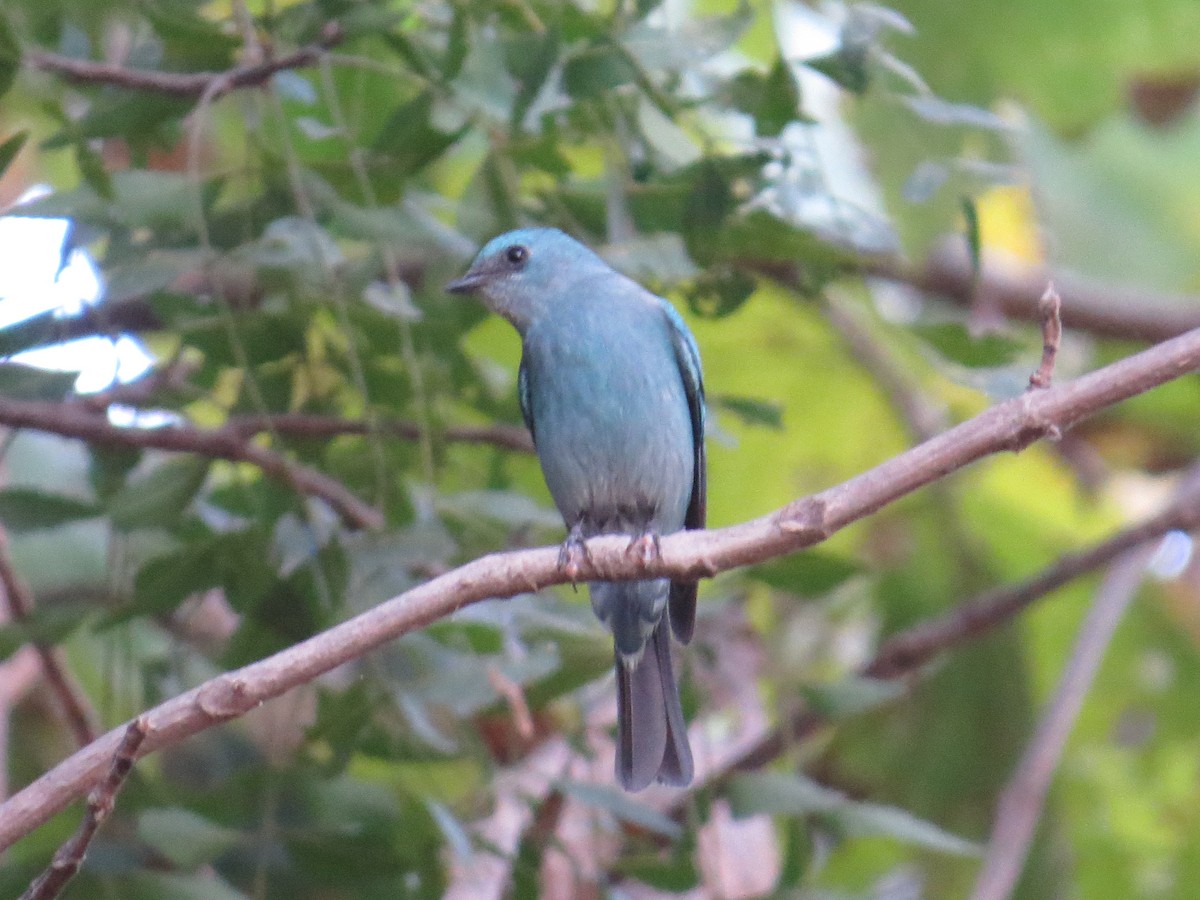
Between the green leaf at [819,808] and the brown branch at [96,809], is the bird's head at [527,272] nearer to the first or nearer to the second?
the green leaf at [819,808]

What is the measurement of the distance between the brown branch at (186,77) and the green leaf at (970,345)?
138cm

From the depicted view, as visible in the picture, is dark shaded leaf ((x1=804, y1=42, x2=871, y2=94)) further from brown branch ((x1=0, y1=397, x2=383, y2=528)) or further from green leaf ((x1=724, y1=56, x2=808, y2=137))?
brown branch ((x1=0, y1=397, x2=383, y2=528))

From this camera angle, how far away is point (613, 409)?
Answer: 3.97 m

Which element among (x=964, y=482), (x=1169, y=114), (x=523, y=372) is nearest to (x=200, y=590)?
(x=523, y=372)

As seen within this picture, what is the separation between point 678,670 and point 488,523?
753mm

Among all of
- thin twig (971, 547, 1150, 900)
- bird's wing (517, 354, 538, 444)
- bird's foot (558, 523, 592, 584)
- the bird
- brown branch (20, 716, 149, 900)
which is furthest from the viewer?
thin twig (971, 547, 1150, 900)

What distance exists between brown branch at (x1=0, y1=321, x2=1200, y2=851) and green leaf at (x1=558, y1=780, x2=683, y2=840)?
43.8 inches

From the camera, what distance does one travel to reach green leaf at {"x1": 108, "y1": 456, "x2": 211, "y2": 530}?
3252 millimetres

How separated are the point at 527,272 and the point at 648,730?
1.24 m

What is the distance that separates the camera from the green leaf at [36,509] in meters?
3.34

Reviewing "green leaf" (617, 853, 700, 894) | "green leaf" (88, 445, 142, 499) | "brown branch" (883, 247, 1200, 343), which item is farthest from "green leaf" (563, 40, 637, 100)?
"brown branch" (883, 247, 1200, 343)

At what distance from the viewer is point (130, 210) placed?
10.7ft

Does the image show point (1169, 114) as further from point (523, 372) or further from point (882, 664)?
point (523, 372)

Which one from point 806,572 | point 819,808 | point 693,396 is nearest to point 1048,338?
point 806,572
